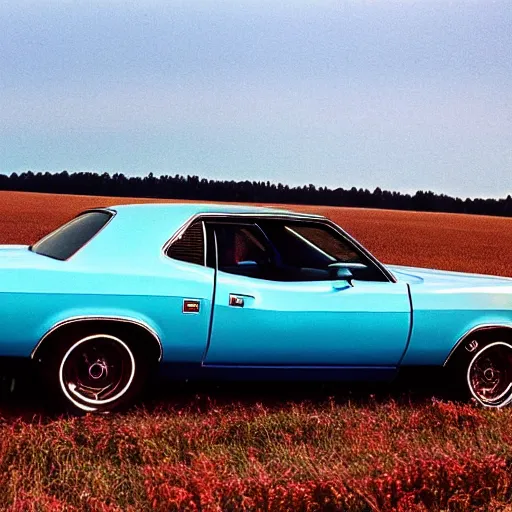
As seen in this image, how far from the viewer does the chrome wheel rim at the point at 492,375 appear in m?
6.55

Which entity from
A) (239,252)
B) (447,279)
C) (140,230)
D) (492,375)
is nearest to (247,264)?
(239,252)

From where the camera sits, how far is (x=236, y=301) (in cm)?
581

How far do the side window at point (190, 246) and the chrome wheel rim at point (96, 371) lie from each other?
26.8 inches

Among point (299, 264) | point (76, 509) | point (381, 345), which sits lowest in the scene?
point (76, 509)

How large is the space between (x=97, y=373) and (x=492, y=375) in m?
2.85

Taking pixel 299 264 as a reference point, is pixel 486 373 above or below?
below

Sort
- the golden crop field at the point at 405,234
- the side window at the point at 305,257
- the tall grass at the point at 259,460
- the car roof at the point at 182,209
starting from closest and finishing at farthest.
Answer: the tall grass at the point at 259,460
the car roof at the point at 182,209
the side window at the point at 305,257
the golden crop field at the point at 405,234

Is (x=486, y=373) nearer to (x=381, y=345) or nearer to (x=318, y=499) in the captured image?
(x=381, y=345)

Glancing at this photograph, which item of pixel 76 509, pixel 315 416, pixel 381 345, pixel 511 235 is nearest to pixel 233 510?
pixel 76 509

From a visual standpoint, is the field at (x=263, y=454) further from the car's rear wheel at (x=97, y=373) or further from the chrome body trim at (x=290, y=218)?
the chrome body trim at (x=290, y=218)

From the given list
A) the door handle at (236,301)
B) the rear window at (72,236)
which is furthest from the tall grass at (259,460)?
the rear window at (72,236)

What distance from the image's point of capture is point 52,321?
5.41m

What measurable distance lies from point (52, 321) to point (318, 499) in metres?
1.97

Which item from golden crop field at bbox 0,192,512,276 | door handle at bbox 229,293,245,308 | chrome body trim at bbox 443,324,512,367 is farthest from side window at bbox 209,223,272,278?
golden crop field at bbox 0,192,512,276
